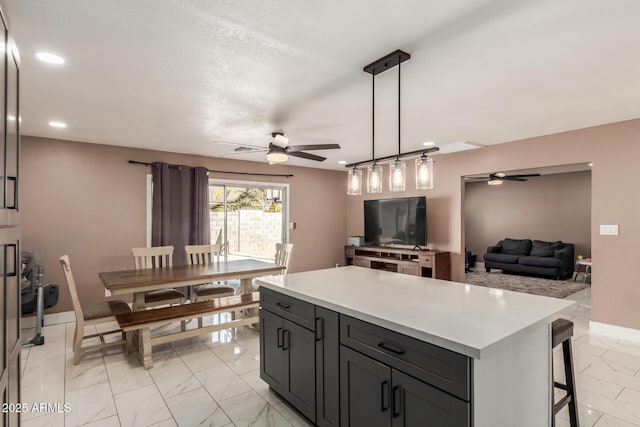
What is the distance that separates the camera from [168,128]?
3898 millimetres

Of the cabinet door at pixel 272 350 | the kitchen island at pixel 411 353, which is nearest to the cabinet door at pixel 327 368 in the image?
the kitchen island at pixel 411 353

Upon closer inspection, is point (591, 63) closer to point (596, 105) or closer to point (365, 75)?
point (596, 105)

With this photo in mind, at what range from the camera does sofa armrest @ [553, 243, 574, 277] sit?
7.00 metres

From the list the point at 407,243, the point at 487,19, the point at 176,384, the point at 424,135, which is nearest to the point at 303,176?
the point at 407,243

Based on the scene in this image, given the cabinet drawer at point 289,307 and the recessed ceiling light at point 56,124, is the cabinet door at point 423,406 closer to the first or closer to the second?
the cabinet drawer at point 289,307

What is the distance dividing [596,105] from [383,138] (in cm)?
222

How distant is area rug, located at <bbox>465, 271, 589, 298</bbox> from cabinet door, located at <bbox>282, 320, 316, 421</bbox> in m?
5.16

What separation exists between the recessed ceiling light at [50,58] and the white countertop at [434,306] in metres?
2.07

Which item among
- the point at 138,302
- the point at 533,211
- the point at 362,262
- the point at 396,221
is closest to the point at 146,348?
the point at 138,302

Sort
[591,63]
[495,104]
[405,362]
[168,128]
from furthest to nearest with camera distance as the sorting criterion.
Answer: [168,128]
[495,104]
[591,63]
[405,362]

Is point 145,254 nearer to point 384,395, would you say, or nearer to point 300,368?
point 300,368

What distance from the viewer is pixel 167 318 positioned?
312 centimetres

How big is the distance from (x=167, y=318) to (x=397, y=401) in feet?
7.91

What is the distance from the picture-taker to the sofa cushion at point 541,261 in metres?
6.96
